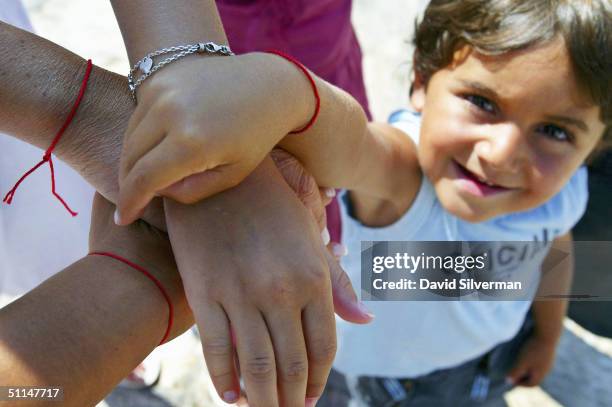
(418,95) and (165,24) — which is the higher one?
(165,24)

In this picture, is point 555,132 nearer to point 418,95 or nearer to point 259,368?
point 418,95

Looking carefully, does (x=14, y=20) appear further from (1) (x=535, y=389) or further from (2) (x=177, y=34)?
(1) (x=535, y=389)

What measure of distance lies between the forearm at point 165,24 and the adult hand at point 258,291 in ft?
0.73

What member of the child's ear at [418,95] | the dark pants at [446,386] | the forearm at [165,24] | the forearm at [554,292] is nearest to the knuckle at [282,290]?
the forearm at [165,24]

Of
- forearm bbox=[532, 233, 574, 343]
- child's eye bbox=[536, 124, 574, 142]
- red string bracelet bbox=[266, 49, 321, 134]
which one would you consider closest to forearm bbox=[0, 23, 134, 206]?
red string bracelet bbox=[266, 49, 321, 134]

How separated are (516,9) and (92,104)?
31.4 inches

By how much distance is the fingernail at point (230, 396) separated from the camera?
794 mm

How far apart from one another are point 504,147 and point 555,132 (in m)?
0.12

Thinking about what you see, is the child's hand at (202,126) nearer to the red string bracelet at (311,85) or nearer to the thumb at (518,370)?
the red string bracelet at (311,85)

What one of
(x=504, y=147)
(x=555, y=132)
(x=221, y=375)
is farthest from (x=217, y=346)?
(x=555, y=132)

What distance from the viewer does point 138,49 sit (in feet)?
2.96

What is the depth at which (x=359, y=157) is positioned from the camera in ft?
3.60

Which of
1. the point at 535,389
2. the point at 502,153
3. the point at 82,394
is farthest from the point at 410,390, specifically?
the point at 82,394

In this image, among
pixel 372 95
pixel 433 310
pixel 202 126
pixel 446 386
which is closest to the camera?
pixel 202 126
